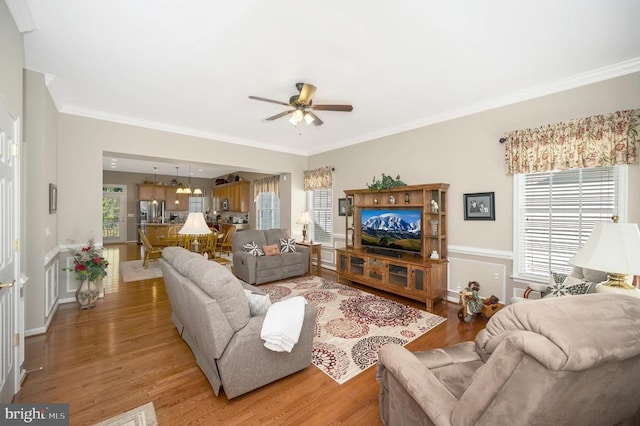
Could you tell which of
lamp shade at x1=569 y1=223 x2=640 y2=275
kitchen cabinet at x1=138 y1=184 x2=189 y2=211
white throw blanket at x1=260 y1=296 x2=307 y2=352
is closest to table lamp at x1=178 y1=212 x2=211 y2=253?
white throw blanket at x1=260 y1=296 x2=307 y2=352

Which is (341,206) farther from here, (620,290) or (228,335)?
(620,290)

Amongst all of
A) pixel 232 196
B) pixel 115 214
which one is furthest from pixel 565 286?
pixel 115 214

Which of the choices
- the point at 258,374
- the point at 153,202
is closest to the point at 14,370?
the point at 258,374

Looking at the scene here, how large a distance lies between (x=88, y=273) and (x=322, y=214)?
437 centimetres

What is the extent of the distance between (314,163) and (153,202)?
301 inches

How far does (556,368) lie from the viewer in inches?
31.9

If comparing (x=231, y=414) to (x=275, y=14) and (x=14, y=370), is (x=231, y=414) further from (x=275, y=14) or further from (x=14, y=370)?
(x=275, y=14)

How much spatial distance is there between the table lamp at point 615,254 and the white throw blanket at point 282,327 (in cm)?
209

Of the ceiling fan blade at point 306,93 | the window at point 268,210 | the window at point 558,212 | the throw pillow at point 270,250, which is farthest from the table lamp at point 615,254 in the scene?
the window at point 268,210

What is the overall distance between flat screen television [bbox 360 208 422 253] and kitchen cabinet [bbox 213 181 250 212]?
5165 mm

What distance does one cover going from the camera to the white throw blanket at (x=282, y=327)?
6.48 ft

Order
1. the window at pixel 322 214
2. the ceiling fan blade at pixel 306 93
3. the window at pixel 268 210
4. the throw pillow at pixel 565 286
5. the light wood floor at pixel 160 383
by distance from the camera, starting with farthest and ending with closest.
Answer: the window at pixel 268 210, the window at pixel 322 214, the ceiling fan blade at pixel 306 93, the throw pillow at pixel 565 286, the light wood floor at pixel 160 383

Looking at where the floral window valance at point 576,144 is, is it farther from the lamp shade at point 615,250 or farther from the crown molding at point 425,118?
the lamp shade at point 615,250

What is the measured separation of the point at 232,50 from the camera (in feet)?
8.14
